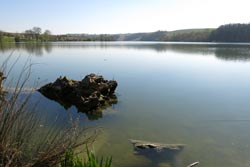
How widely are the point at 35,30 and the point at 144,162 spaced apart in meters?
153

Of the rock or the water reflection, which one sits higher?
the water reflection

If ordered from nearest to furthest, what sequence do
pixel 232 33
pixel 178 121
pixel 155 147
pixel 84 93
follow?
pixel 155 147, pixel 178 121, pixel 84 93, pixel 232 33

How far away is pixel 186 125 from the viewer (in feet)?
37.8

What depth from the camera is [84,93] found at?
608 inches

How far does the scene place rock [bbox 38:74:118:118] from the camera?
1434 cm

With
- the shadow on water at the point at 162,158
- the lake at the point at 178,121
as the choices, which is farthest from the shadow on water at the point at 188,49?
the shadow on water at the point at 162,158

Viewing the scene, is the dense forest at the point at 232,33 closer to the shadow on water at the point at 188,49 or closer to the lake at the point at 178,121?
the shadow on water at the point at 188,49

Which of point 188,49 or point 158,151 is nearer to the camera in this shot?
point 158,151

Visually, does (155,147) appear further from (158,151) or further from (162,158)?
(162,158)

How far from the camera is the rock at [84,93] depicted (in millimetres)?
14344

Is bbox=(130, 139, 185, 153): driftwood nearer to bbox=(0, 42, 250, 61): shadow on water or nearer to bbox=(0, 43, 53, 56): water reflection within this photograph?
bbox=(0, 42, 250, 61): shadow on water

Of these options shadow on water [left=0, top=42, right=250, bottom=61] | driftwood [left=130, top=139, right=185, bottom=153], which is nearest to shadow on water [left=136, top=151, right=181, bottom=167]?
driftwood [left=130, top=139, right=185, bottom=153]

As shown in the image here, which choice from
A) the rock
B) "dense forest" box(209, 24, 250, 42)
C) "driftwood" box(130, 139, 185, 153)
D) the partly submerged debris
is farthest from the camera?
"dense forest" box(209, 24, 250, 42)

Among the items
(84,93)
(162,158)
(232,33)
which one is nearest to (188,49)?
(84,93)
